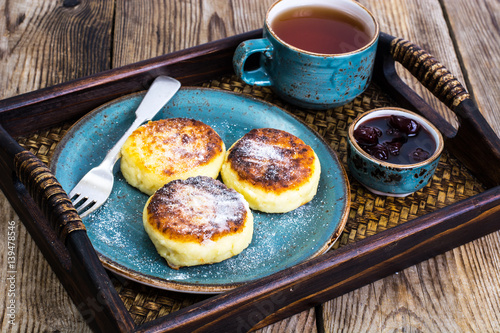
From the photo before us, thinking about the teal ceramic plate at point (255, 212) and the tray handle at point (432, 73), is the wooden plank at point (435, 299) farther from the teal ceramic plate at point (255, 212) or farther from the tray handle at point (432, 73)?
the tray handle at point (432, 73)

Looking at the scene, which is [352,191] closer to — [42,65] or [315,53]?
[315,53]

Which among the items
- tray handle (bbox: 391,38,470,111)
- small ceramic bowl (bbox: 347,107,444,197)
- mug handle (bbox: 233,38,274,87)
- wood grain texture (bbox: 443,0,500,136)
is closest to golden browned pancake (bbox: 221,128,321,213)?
small ceramic bowl (bbox: 347,107,444,197)

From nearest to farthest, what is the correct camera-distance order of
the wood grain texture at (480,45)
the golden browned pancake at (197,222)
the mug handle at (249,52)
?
1. the golden browned pancake at (197,222)
2. the mug handle at (249,52)
3. the wood grain texture at (480,45)

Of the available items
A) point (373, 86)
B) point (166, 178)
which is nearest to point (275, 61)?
point (373, 86)

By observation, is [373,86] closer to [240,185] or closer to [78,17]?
[240,185]

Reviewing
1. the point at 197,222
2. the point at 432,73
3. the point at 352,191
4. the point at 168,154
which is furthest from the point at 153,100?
the point at 432,73

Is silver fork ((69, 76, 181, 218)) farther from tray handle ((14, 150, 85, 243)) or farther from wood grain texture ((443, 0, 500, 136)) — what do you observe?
wood grain texture ((443, 0, 500, 136))

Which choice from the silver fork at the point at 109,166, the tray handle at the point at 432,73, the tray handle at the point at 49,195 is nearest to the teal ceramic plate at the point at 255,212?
the silver fork at the point at 109,166
